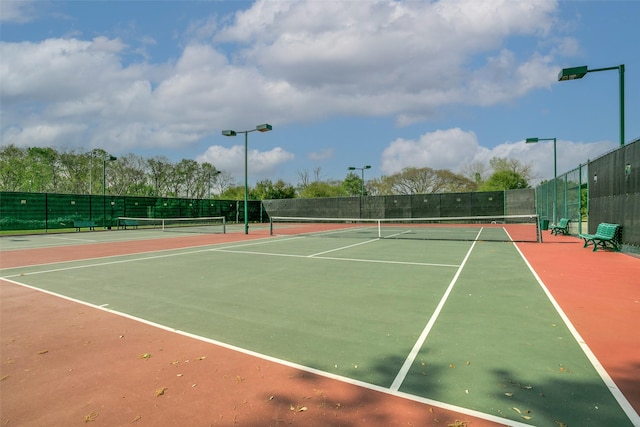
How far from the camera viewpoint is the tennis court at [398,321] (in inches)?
114

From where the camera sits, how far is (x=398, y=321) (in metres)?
4.71

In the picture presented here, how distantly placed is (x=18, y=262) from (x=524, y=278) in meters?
13.2

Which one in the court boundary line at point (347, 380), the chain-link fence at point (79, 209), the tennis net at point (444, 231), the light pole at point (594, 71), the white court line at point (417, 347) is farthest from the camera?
the chain-link fence at point (79, 209)

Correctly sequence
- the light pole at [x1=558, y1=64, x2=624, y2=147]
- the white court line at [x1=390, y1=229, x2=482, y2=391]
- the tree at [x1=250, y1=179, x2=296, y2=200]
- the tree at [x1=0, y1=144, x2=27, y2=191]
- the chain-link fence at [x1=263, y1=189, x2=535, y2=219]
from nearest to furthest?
the white court line at [x1=390, y1=229, x2=482, y2=391], the light pole at [x1=558, y1=64, x2=624, y2=147], the chain-link fence at [x1=263, y1=189, x2=535, y2=219], the tree at [x1=0, y1=144, x2=27, y2=191], the tree at [x1=250, y1=179, x2=296, y2=200]

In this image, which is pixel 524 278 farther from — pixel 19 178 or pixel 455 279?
pixel 19 178

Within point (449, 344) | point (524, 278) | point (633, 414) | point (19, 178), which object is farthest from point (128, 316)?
point (19, 178)

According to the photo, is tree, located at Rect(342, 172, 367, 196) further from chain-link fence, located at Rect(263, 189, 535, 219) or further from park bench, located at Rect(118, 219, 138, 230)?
park bench, located at Rect(118, 219, 138, 230)

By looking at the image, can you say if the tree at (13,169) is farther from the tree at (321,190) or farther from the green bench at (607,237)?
the green bench at (607,237)

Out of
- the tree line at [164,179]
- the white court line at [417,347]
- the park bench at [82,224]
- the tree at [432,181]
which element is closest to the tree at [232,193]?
the tree line at [164,179]

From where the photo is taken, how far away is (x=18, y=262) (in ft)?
34.3

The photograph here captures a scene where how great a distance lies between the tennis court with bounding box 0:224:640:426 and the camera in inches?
114

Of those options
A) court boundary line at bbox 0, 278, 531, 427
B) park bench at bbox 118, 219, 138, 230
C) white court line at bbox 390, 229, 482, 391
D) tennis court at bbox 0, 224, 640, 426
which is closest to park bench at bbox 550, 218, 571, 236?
tennis court at bbox 0, 224, 640, 426

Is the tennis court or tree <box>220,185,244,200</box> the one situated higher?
tree <box>220,185,244,200</box>

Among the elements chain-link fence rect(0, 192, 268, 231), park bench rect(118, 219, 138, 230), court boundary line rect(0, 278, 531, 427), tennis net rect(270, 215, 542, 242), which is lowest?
tennis net rect(270, 215, 542, 242)
